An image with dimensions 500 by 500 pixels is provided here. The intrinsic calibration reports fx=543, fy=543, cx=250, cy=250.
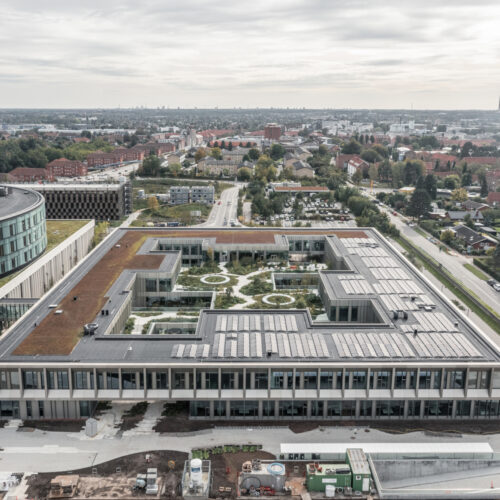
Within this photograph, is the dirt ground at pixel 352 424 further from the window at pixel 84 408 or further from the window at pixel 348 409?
the window at pixel 84 408

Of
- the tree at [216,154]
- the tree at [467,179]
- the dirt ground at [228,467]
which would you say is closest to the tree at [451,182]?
the tree at [467,179]

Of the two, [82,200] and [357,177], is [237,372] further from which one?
[357,177]

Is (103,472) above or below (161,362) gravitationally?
below

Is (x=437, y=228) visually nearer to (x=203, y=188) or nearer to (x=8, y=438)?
(x=203, y=188)

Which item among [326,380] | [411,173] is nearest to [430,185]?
[411,173]

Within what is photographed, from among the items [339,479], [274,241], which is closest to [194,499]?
[339,479]

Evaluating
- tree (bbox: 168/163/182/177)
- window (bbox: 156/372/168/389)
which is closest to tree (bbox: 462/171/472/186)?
tree (bbox: 168/163/182/177)
